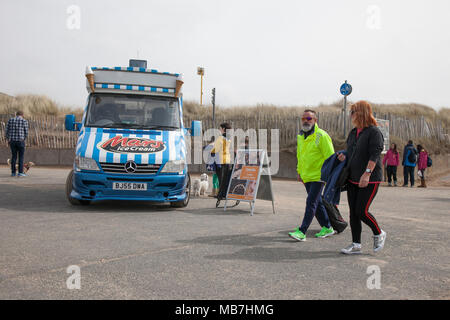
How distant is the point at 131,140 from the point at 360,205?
508 cm

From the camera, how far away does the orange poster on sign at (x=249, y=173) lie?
9.51 m

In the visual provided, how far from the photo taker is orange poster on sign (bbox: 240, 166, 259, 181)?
9.51m

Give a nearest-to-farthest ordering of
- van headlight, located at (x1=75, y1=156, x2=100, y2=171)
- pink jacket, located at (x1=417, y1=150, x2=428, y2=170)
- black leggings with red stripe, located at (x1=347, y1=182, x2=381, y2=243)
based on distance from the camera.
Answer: black leggings with red stripe, located at (x1=347, y1=182, x2=381, y2=243)
van headlight, located at (x1=75, y1=156, x2=100, y2=171)
pink jacket, located at (x1=417, y1=150, x2=428, y2=170)

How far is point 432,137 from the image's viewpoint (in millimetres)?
28781

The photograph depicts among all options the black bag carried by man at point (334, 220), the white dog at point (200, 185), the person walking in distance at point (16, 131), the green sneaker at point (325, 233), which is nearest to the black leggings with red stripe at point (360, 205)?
the green sneaker at point (325, 233)

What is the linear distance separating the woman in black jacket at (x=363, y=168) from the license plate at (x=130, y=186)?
4.35 m

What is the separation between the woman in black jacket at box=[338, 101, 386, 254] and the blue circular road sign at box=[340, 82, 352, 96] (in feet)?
47.9

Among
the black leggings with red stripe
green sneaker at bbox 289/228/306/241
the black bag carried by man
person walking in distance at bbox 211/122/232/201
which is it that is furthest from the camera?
person walking in distance at bbox 211/122/232/201

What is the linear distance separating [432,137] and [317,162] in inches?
997

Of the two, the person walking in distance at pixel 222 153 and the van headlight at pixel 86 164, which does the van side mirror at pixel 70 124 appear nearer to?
the van headlight at pixel 86 164

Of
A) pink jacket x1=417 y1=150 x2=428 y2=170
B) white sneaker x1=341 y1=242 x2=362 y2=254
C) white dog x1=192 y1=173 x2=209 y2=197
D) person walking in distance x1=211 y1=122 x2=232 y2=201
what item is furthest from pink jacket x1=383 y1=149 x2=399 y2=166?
white sneaker x1=341 y1=242 x2=362 y2=254

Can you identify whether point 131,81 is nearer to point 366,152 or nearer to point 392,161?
point 366,152

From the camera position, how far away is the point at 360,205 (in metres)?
5.49

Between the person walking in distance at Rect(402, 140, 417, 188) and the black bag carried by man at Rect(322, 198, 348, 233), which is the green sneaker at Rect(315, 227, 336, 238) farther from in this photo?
the person walking in distance at Rect(402, 140, 417, 188)
